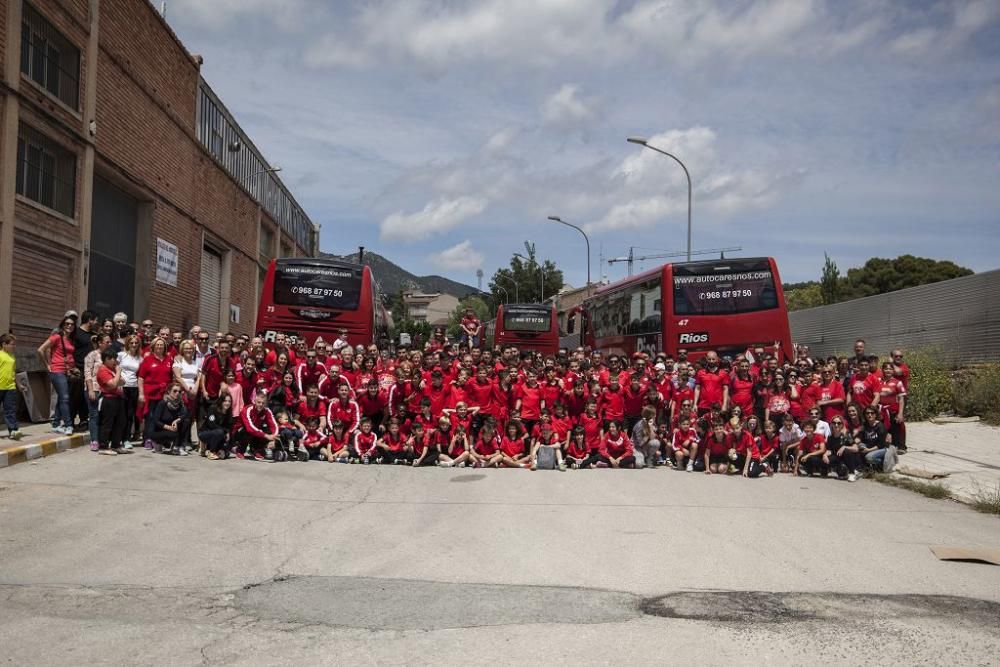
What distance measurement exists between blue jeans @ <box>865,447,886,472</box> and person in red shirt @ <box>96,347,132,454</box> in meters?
10.6

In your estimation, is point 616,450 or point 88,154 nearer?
point 616,450

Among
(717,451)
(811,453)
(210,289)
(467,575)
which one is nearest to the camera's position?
(467,575)

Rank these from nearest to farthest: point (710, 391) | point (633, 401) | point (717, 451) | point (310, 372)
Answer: point (717, 451) → point (310, 372) → point (633, 401) → point (710, 391)

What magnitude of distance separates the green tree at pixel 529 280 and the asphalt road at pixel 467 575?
6184 centimetres

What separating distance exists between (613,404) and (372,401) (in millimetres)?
3907

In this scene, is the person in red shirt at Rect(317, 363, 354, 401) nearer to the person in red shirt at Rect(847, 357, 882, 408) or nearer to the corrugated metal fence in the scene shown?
the person in red shirt at Rect(847, 357, 882, 408)

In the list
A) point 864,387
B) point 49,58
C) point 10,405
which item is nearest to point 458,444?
point 10,405

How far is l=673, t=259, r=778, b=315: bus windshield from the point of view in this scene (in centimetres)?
1667

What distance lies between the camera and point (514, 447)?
1281 centimetres

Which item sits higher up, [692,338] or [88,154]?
[88,154]

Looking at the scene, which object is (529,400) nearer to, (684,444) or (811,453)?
(684,444)

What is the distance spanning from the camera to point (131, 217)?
2061cm

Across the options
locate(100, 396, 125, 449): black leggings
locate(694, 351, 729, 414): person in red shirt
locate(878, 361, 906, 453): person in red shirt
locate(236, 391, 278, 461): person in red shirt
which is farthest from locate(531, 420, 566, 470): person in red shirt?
locate(100, 396, 125, 449): black leggings

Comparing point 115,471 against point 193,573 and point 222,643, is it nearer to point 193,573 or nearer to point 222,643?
point 193,573
